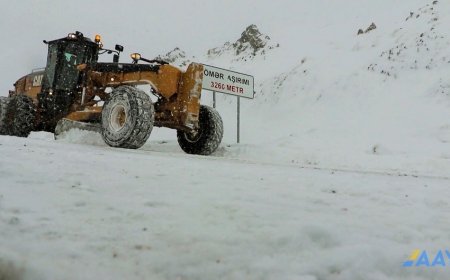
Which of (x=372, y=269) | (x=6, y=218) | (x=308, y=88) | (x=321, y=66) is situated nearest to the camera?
(x=372, y=269)

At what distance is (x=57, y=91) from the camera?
9.53 metres

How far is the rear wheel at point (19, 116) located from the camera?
8.91m

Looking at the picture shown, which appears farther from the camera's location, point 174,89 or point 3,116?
point 3,116

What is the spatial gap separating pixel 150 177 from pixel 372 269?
2357mm

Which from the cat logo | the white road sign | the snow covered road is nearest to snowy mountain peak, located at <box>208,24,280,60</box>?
the white road sign

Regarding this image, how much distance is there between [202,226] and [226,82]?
28.2 feet

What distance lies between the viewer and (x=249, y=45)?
1061 inches

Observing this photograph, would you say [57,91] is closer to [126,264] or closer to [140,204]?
[140,204]

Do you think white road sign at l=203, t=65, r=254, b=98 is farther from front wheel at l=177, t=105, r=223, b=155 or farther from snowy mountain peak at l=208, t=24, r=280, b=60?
snowy mountain peak at l=208, t=24, r=280, b=60

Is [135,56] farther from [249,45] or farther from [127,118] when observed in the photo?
[249,45]

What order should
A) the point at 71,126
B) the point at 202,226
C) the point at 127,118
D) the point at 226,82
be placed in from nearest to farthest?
the point at 202,226 < the point at 127,118 < the point at 71,126 < the point at 226,82

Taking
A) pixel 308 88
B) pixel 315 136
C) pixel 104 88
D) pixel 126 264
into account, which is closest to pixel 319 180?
pixel 126 264

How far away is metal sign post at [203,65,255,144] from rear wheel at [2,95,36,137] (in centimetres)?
407

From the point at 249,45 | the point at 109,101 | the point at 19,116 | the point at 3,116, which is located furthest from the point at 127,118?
the point at 249,45
